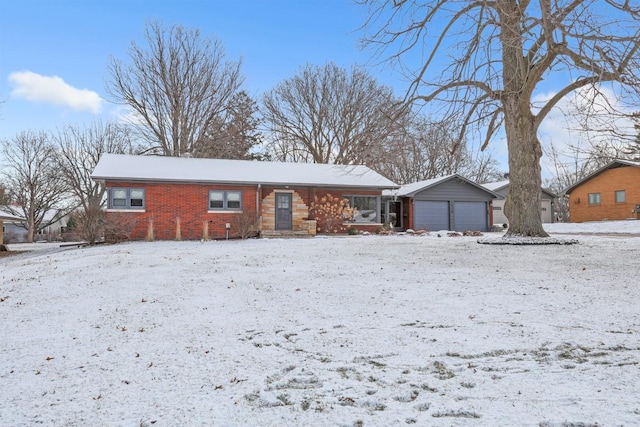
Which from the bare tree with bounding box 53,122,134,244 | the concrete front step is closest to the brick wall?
the concrete front step

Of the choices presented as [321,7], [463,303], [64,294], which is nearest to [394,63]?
[321,7]

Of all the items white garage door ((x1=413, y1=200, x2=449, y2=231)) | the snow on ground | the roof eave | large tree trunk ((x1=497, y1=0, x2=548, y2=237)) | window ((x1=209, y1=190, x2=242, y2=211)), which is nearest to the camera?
the snow on ground

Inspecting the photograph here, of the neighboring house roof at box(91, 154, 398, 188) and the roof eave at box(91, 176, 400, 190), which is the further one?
the neighboring house roof at box(91, 154, 398, 188)

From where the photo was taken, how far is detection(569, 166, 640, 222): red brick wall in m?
26.2

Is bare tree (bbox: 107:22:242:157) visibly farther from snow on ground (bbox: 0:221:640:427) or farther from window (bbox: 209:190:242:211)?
snow on ground (bbox: 0:221:640:427)

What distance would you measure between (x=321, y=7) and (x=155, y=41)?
53.8 feet

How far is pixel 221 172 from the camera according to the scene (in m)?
19.2

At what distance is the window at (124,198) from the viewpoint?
17078 mm

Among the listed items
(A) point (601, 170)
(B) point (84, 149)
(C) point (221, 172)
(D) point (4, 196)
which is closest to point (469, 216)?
(A) point (601, 170)

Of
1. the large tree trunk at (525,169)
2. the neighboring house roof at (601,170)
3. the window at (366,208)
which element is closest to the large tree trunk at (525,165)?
the large tree trunk at (525,169)

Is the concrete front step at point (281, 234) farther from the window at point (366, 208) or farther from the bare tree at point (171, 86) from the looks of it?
the bare tree at point (171, 86)

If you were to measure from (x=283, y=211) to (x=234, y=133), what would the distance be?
38.2 ft

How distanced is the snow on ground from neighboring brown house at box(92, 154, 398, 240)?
1074 cm

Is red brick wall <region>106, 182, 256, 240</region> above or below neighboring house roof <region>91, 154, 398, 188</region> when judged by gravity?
below
